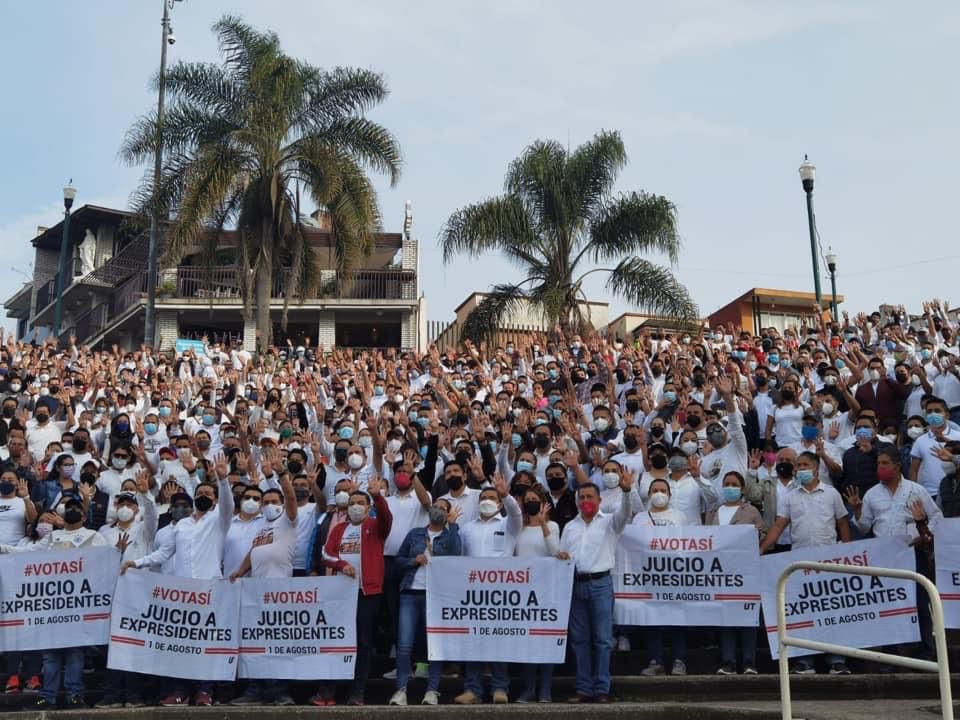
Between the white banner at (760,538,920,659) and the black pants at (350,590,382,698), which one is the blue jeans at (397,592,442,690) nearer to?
the black pants at (350,590,382,698)

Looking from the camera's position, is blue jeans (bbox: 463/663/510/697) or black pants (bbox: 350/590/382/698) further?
black pants (bbox: 350/590/382/698)

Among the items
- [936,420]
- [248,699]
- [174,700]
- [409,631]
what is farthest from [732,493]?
[174,700]

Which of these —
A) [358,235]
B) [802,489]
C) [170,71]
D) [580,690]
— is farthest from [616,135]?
[580,690]

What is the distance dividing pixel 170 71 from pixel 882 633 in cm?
2309

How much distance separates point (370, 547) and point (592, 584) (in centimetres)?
204

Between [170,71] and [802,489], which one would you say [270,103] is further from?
[802,489]

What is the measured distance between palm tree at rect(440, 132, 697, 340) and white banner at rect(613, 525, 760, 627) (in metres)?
14.8

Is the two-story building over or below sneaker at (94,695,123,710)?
over

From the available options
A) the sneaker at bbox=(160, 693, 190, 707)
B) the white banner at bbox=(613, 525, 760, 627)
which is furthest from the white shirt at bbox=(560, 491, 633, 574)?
the sneaker at bbox=(160, 693, 190, 707)

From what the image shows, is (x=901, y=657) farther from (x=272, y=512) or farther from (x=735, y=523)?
(x=272, y=512)

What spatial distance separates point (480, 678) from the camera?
28.2 feet

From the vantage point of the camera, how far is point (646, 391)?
1386 centimetres

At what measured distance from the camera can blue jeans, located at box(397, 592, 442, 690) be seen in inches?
334

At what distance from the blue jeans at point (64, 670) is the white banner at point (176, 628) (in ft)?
1.33
